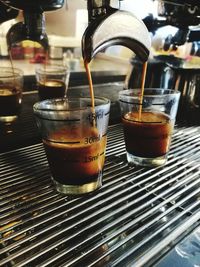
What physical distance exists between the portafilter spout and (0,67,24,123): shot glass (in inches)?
15.7

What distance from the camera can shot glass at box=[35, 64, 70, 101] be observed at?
3.00 feet

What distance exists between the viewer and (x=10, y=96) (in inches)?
31.1

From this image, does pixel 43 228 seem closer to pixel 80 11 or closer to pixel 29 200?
pixel 29 200

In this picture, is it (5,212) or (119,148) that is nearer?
(5,212)

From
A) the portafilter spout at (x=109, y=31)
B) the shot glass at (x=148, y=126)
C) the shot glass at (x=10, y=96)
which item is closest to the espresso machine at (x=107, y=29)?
the portafilter spout at (x=109, y=31)

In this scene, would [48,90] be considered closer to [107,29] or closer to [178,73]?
[178,73]

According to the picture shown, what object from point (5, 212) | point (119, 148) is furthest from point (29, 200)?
point (119, 148)

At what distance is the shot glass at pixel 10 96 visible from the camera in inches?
31.1

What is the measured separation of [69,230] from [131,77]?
0.63 m

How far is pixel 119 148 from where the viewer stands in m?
0.68

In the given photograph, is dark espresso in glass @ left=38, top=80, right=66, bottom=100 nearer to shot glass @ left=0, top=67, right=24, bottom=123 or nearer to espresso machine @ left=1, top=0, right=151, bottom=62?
shot glass @ left=0, top=67, right=24, bottom=123

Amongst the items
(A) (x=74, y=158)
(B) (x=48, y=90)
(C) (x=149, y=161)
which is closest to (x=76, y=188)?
(A) (x=74, y=158)

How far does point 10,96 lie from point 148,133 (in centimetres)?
39

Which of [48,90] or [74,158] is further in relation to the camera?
[48,90]
